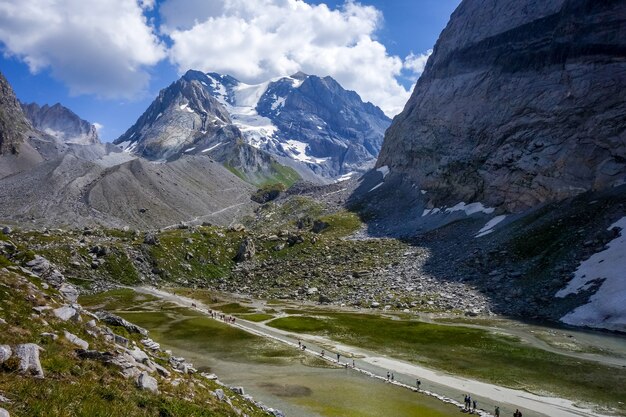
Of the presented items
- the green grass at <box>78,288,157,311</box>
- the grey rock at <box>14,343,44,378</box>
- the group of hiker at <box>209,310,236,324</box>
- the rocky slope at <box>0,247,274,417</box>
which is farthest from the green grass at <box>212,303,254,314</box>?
the grey rock at <box>14,343,44,378</box>

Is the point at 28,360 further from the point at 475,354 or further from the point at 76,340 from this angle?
the point at 475,354

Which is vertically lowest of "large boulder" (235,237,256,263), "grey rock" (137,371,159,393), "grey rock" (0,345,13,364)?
"grey rock" (137,371,159,393)

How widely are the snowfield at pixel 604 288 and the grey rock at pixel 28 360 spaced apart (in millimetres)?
87191

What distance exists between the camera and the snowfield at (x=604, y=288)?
78625 millimetres

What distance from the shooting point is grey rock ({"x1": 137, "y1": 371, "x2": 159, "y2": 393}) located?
2038 cm

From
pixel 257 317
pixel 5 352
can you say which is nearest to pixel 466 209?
pixel 257 317

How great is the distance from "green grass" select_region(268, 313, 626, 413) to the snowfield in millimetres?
20148

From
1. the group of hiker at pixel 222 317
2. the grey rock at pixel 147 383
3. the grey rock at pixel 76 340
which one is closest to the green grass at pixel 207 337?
the group of hiker at pixel 222 317

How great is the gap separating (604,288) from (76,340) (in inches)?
3751

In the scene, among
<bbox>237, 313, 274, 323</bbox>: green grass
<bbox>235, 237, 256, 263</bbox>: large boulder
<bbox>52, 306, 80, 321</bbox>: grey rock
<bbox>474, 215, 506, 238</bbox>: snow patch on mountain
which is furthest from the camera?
<bbox>235, 237, 256, 263</bbox>: large boulder

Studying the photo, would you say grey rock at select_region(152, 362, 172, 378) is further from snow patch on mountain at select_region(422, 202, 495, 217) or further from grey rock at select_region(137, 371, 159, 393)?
snow patch on mountain at select_region(422, 202, 495, 217)

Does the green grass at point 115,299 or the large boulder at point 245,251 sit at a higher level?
the large boulder at point 245,251

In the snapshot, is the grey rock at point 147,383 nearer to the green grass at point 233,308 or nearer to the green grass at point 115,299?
the green grass at point 233,308

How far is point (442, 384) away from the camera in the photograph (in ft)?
172
